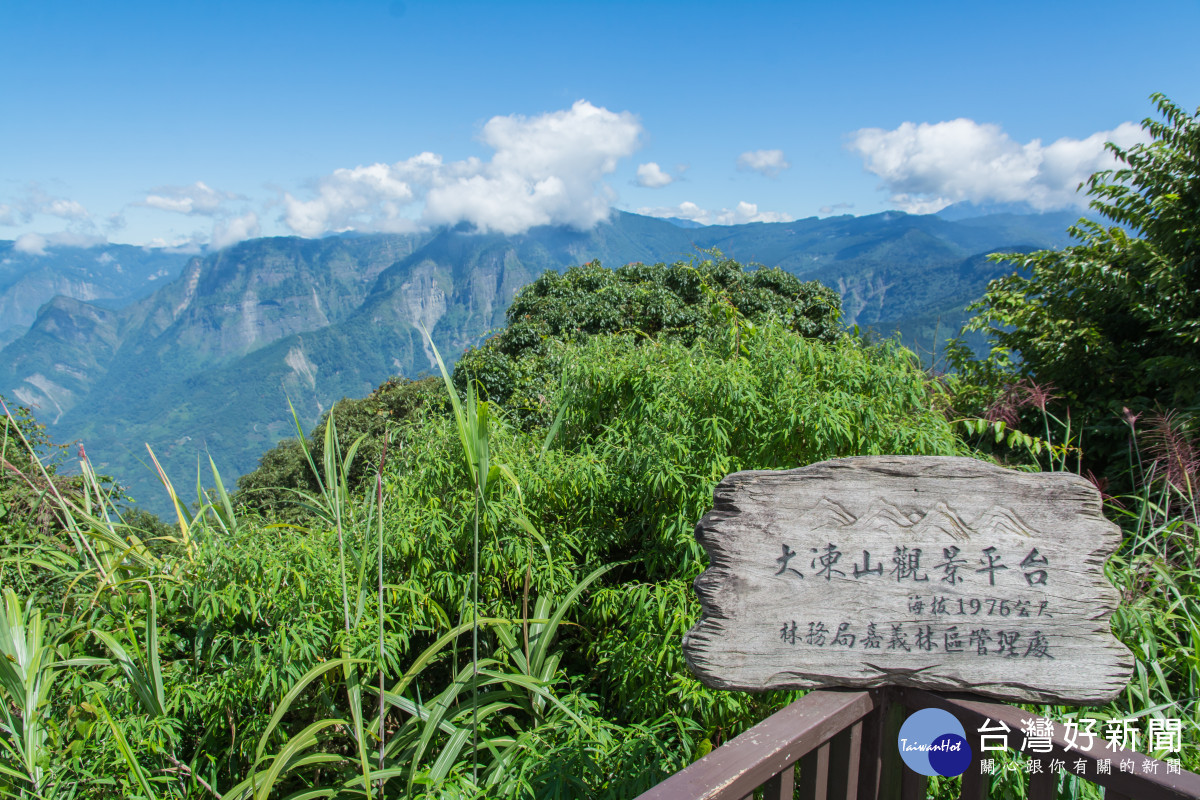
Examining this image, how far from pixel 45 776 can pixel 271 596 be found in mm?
715

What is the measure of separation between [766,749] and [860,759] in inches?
16.6

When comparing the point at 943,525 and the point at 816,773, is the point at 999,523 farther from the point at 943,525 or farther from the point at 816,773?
the point at 816,773

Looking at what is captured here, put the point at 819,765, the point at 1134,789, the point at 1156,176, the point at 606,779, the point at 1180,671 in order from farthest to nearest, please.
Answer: the point at 1156,176
the point at 1180,671
the point at 606,779
the point at 819,765
the point at 1134,789

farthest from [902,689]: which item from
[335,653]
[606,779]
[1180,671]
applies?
[335,653]

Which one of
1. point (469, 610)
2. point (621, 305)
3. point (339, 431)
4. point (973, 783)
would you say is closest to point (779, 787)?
point (973, 783)

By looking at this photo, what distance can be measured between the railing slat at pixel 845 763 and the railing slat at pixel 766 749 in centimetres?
4

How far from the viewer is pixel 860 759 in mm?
1403

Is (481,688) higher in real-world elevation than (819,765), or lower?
lower

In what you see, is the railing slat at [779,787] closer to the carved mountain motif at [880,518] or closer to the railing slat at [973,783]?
the railing slat at [973,783]

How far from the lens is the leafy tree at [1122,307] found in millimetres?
4539

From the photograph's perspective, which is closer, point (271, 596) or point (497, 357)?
point (271, 596)

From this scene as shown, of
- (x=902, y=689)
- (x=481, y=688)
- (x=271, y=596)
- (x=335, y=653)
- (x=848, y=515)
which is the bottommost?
(x=481, y=688)

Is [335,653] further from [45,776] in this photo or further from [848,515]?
[848,515]

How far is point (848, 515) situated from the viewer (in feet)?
4.54
